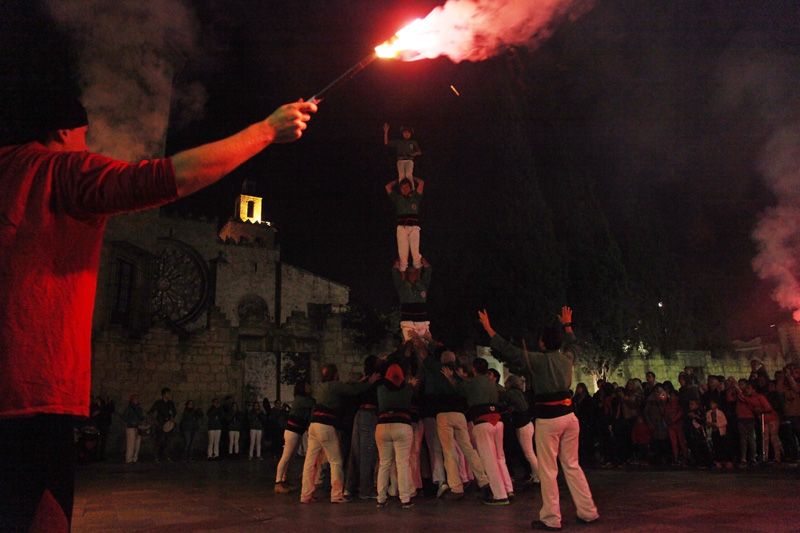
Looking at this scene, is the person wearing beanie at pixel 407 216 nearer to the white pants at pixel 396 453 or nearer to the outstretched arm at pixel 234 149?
the white pants at pixel 396 453

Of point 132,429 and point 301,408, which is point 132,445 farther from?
point 301,408

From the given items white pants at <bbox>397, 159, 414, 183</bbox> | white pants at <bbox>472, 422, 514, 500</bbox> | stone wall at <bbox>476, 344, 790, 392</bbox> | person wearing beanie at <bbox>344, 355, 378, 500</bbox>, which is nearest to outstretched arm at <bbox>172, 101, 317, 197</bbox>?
white pants at <bbox>472, 422, 514, 500</bbox>

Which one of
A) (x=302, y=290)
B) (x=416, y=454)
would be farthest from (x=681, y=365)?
(x=302, y=290)

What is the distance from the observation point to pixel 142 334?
20312 mm

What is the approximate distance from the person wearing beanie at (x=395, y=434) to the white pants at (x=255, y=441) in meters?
12.2

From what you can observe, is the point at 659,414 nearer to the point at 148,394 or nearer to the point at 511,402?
the point at 511,402

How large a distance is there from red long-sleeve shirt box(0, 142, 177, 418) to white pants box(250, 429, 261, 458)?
18.6 m

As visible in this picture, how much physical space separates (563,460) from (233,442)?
15.4 metres

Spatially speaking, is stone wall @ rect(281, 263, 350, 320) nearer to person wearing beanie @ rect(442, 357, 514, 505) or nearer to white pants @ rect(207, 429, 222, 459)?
white pants @ rect(207, 429, 222, 459)

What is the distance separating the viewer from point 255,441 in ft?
64.1

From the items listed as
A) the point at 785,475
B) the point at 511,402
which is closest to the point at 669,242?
the point at 785,475

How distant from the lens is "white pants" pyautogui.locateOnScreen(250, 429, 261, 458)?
1945 cm

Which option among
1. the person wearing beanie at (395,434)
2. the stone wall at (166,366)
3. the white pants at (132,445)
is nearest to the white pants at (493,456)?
the person wearing beanie at (395,434)

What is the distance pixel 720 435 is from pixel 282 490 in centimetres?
1014
